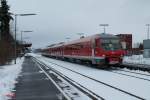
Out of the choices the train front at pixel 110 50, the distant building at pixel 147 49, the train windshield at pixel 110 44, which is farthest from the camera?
the distant building at pixel 147 49

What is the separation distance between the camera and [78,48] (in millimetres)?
47062

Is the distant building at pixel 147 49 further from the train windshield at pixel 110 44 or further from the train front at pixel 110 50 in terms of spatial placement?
the train front at pixel 110 50

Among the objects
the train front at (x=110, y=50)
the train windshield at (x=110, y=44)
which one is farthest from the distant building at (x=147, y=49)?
the train front at (x=110, y=50)

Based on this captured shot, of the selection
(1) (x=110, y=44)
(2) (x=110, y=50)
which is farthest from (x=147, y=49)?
(2) (x=110, y=50)

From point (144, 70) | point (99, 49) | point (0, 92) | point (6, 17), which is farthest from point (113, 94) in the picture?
point (6, 17)

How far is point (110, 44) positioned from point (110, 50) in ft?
2.51

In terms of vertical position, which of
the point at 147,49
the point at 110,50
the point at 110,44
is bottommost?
the point at 110,50

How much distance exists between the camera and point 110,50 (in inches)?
1371

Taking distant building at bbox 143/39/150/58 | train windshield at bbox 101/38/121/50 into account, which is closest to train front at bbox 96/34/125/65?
train windshield at bbox 101/38/121/50

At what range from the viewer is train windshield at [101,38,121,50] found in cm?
3503

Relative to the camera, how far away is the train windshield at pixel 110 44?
35031mm

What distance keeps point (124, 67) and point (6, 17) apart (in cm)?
4797

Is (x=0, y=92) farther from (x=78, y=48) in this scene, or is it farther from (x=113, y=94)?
(x=78, y=48)

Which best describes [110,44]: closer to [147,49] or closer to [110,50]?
[110,50]
